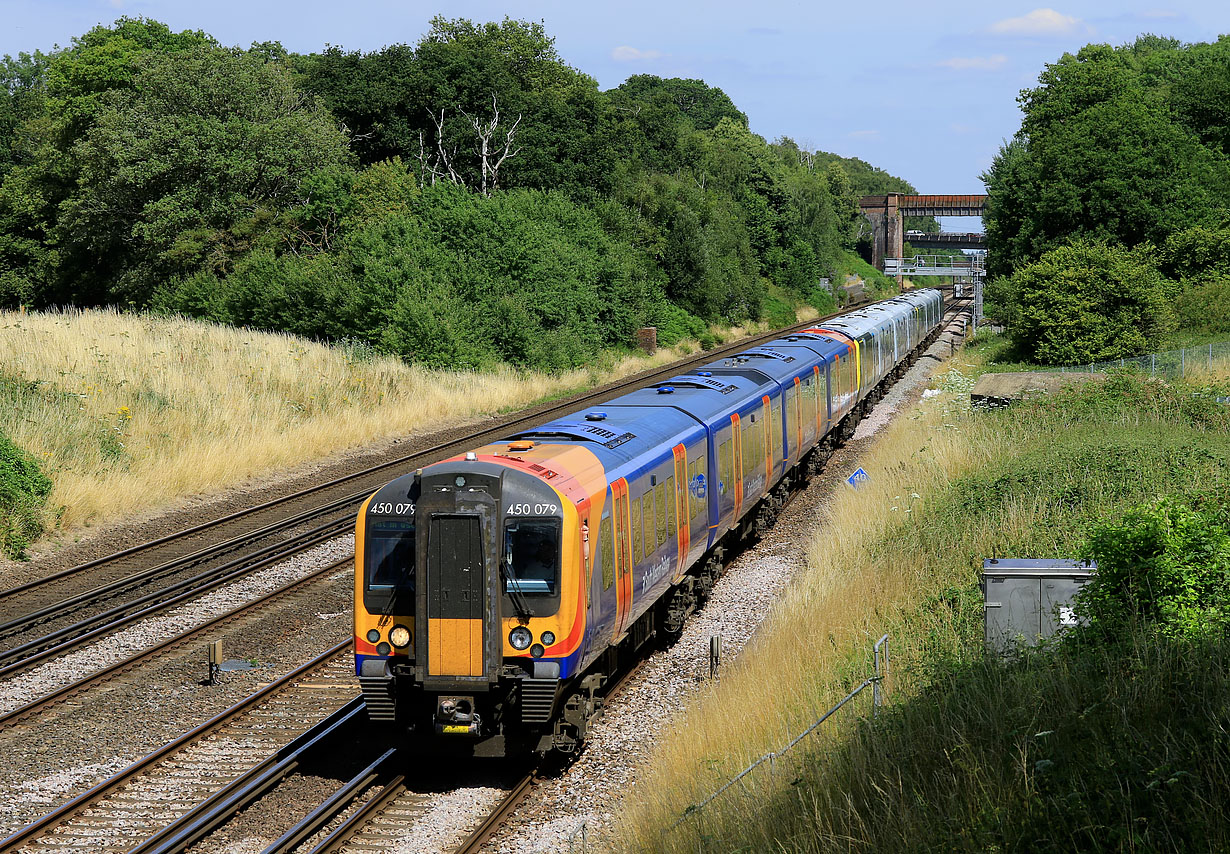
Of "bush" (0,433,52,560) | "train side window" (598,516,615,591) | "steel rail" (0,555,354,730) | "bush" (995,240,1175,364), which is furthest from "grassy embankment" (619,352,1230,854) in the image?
"bush" (995,240,1175,364)

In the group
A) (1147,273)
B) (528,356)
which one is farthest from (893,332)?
(528,356)

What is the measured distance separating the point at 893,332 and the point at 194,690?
97.2 ft

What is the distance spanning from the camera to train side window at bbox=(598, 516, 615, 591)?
34.3 feet

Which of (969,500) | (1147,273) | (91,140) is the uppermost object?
(91,140)

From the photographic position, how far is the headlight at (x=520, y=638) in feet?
30.8

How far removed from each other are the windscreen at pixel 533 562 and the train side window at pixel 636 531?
2090mm

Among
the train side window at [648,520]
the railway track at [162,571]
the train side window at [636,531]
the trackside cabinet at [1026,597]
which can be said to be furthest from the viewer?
the railway track at [162,571]

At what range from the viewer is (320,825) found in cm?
893

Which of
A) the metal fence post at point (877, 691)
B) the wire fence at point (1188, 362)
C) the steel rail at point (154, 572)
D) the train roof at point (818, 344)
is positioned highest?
the train roof at point (818, 344)

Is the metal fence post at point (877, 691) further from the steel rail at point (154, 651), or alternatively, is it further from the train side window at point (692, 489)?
the steel rail at point (154, 651)

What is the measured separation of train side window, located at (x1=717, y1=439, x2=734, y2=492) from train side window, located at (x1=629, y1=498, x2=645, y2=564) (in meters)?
3.67

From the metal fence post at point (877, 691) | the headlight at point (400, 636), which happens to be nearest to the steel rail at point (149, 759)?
the headlight at point (400, 636)

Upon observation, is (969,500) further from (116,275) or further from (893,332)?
(116,275)

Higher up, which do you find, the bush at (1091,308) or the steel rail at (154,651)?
the bush at (1091,308)
